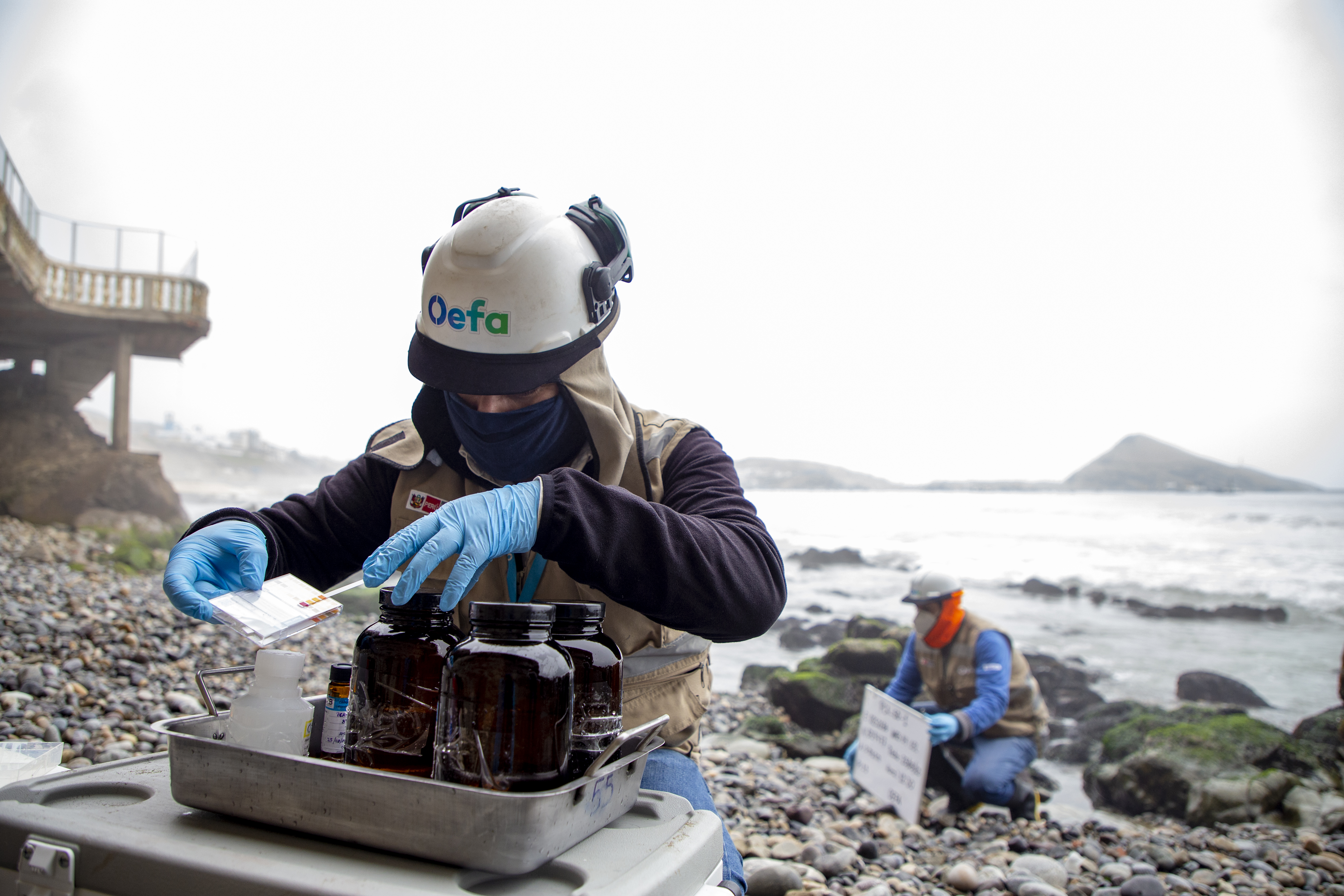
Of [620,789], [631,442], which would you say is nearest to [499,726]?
[620,789]

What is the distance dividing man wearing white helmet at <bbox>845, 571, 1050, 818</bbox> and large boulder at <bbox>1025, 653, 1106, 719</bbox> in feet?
14.0

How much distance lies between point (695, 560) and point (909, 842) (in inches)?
165

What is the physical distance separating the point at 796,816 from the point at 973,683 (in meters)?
1.61

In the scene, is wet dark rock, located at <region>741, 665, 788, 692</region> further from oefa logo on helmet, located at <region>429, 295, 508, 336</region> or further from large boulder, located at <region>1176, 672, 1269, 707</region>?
oefa logo on helmet, located at <region>429, 295, 508, 336</region>

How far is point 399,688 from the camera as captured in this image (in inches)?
48.6

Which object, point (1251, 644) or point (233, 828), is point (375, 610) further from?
A: point (1251, 644)

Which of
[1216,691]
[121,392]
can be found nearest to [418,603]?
[121,392]

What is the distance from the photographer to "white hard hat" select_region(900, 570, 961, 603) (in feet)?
18.9

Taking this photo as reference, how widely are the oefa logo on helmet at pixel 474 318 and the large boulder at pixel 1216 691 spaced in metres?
12.1

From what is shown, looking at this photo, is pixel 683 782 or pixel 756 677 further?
pixel 756 677

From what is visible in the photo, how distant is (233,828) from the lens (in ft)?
3.76

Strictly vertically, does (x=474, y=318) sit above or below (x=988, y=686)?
above

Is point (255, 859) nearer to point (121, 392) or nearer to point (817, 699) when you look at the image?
point (817, 699)

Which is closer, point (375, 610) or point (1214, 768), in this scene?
point (1214, 768)
